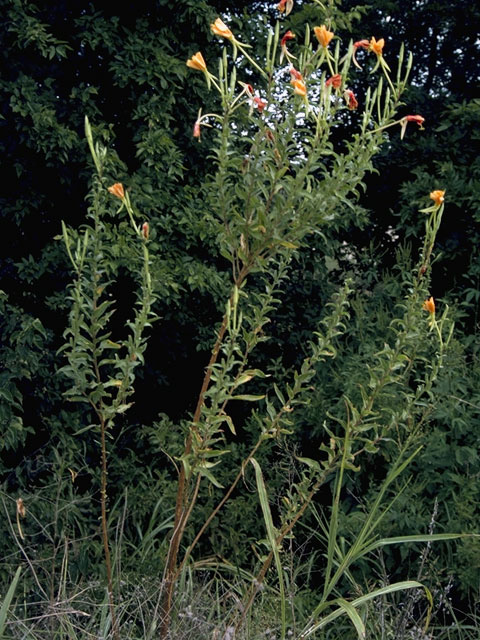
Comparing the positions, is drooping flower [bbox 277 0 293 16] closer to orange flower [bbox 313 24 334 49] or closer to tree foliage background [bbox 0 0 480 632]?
orange flower [bbox 313 24 334 49]

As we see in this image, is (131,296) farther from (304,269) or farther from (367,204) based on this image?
(367,204)

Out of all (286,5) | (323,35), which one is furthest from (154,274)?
(323,35)

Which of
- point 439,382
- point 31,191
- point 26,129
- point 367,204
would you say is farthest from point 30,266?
point 367,204

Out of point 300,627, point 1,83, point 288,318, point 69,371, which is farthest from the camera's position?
point 288,318

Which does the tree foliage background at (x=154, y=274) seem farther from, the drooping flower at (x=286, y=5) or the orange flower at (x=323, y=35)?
the orange flower at (x=323, y=35)

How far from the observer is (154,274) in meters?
3.88

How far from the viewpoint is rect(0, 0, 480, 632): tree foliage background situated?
12.2 feet

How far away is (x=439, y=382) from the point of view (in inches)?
153

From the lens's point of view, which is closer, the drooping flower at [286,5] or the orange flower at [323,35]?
the orange flower at [323,35]

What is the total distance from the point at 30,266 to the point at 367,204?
9.69 ft

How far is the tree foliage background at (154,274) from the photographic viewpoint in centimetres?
373

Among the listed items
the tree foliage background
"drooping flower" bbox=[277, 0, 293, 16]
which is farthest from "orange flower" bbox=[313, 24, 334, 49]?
the tree foliage background

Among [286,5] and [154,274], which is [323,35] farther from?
[154,274]

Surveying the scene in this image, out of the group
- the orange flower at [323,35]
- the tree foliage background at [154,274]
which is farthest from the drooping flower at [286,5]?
the tree foliage background at [154,274]
